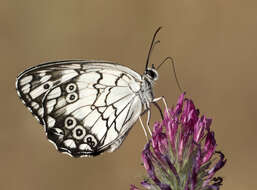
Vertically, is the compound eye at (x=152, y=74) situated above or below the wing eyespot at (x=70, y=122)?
above

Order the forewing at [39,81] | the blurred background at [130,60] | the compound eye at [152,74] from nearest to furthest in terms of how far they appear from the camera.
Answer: the forewing at [39,81]
the compound eye at [152,74]
the blurred background at [130,60]

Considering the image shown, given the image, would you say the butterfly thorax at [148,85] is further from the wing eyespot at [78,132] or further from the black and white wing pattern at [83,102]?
the wing eyespot at [78,132]

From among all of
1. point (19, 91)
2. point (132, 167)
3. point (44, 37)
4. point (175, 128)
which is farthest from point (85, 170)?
point (175, 128)

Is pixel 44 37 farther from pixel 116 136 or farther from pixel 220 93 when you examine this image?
pixel 116 136

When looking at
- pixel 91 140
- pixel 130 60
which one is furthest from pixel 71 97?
pixel 130 60

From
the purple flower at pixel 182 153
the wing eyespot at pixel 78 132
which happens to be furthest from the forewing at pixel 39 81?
the purple flower at pixel 182 153

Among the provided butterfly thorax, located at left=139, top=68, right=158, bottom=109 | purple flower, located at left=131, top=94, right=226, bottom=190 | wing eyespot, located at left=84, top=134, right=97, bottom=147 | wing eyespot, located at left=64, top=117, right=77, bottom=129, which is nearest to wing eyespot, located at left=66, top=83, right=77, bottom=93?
wing eyespot, located at left=64, top=117, right=77, bottom=129

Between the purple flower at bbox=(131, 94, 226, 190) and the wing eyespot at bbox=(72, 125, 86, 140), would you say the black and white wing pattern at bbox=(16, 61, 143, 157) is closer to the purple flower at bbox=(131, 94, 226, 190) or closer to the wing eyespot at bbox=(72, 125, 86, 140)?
the wing eyespot at bbox=(72, 125, 86, 140)
